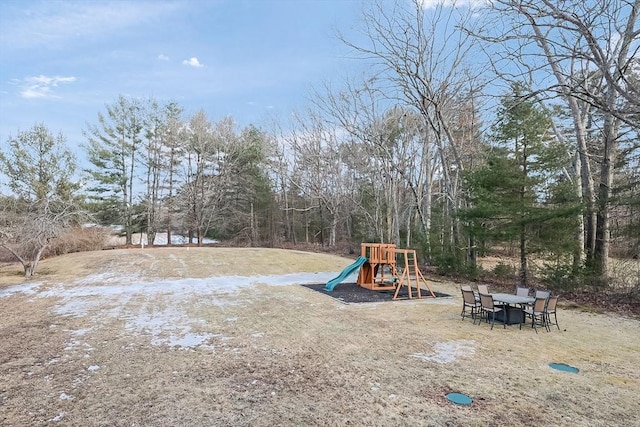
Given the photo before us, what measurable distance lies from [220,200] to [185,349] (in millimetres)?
22987

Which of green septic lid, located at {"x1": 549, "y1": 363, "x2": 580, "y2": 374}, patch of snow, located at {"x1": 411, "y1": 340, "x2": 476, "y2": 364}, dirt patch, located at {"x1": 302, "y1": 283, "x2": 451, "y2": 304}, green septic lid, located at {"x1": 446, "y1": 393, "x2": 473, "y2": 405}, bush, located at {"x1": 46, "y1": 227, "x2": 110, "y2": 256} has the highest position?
bush, located at {"x1": 46, "y1": 227, "x2": 110, "y2": 256}

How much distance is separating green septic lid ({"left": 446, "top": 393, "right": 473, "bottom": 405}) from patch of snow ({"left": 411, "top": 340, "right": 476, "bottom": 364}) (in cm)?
106

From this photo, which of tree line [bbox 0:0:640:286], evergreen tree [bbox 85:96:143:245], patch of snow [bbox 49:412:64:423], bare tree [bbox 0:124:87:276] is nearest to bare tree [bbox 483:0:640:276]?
tree line [bbox 0:0:640:286]

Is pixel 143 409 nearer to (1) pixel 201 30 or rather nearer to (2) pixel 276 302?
(2) pixel 276 302

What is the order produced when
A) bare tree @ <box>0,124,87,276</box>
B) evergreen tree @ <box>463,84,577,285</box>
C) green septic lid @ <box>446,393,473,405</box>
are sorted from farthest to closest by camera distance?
1. bare tree @ <box>0,124,87,276</box>
2. evergreen tree @ <box>463,84,577,285</box>
3. green septic lid @ <box>446,393,473,405</box>

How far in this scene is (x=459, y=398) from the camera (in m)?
3.81

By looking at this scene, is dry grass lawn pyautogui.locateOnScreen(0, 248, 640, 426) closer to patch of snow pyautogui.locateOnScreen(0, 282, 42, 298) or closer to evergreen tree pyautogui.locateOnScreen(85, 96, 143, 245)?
patch of snow pyautogui.locateOnScreen(0, 282, 42, 298)

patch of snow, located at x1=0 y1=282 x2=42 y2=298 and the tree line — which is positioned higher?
the tree line

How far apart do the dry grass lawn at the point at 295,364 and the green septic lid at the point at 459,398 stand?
0.09m

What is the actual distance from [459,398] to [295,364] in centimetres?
203

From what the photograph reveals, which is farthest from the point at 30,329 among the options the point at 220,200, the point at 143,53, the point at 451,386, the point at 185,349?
the point at 220,200

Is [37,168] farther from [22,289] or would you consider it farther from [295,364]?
[295,364]

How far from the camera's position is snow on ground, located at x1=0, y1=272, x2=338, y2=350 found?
6.20 metres

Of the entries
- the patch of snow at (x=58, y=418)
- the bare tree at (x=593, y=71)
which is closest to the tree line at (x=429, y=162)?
the bare tree at (x=593, y=71)
